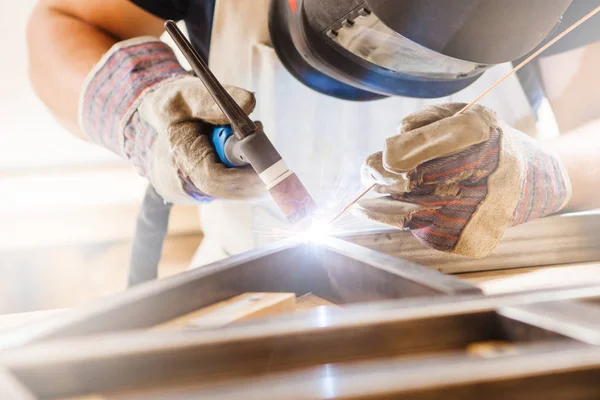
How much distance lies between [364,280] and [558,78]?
1173 mm

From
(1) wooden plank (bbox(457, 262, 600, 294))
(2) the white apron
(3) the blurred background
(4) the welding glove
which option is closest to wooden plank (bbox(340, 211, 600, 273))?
(1) wooden plank (bbox(457, 262, 600, 294))

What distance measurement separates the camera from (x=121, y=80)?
2.52 feet

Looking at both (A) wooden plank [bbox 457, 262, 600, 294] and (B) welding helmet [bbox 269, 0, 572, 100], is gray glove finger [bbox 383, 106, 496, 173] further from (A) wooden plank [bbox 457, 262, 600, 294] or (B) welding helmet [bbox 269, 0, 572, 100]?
(A) wooden plank [bbox 457, 262, 600, 294]

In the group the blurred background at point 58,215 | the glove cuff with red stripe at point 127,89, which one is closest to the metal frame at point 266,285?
the glove cuff with red stripe at point 127,89

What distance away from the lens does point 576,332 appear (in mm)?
294

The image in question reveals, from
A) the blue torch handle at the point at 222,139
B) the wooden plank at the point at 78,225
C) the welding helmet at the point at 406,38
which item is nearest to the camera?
the welding helmet at the point at 406,38

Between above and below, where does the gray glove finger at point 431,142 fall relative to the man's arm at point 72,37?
below

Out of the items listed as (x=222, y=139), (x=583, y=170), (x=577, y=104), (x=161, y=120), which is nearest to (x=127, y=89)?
(x=161, y=120)

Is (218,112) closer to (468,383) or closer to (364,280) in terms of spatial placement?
(364,280)

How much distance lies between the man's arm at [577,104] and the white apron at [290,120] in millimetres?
188

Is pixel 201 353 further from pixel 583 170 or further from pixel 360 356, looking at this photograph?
pixel 583 170

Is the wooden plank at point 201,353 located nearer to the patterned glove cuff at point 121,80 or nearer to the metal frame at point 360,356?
the metal frame at point 360,356

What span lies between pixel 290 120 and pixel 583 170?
2.15ft

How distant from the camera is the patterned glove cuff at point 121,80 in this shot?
2.49ft
